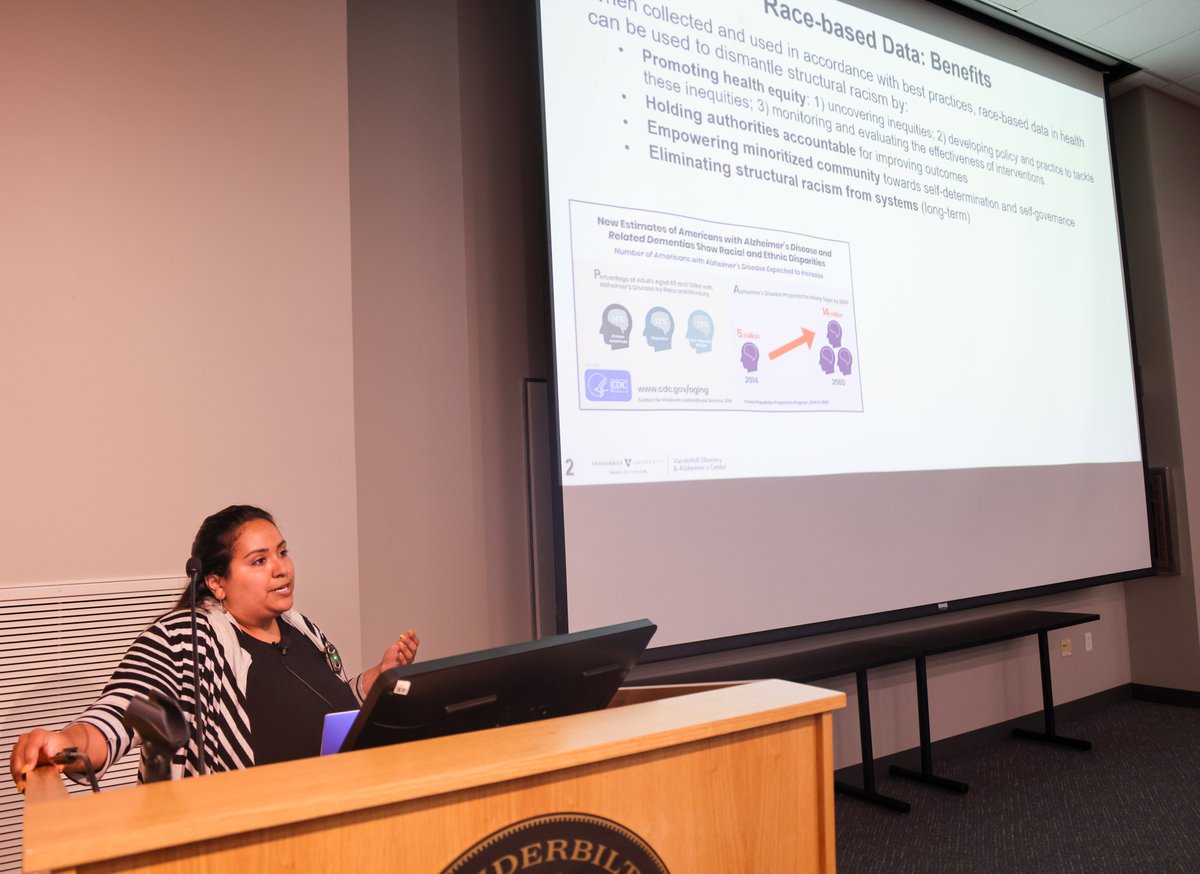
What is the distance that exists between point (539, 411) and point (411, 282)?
0.54 meters

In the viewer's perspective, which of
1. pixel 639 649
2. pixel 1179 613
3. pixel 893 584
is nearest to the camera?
pixel 639 649

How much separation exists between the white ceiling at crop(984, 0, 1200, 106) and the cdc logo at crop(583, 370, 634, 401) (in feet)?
8.25

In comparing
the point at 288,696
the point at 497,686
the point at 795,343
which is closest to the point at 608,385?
the point at 795,343

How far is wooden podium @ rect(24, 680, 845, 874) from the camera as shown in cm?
80

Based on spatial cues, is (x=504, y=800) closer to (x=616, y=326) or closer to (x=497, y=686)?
(x=497, y=686)

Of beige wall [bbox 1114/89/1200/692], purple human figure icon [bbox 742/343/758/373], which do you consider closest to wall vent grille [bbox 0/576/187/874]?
purple human figure icon [bbox 742/343/758/373]

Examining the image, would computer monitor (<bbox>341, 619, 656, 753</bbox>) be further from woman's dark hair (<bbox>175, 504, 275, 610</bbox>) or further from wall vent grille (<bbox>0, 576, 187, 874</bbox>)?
wall vent grille (<bbox>0, 576, 187, 874</bbox>)

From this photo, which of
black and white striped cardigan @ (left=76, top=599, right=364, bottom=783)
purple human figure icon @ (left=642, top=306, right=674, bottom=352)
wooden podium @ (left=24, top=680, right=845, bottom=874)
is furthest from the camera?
purple human figure icon @ (left=642, top=306, right=674, bottom=352)

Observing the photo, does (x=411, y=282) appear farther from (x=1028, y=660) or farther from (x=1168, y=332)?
(x=1168, y=332)

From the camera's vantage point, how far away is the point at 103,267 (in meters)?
2.20

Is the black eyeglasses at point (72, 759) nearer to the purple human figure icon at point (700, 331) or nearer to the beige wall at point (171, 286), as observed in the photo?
the beige wall at point (171, 286)

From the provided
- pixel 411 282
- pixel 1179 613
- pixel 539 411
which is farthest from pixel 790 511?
pixel 1179 613

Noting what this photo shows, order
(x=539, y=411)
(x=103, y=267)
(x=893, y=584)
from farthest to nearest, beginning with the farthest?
(x=893, y=584), (x=539, y=411), (x=103, y=267)

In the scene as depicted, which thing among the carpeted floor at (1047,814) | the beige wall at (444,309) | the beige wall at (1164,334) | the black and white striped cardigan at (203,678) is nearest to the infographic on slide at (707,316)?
the beige wall at (444,309)
